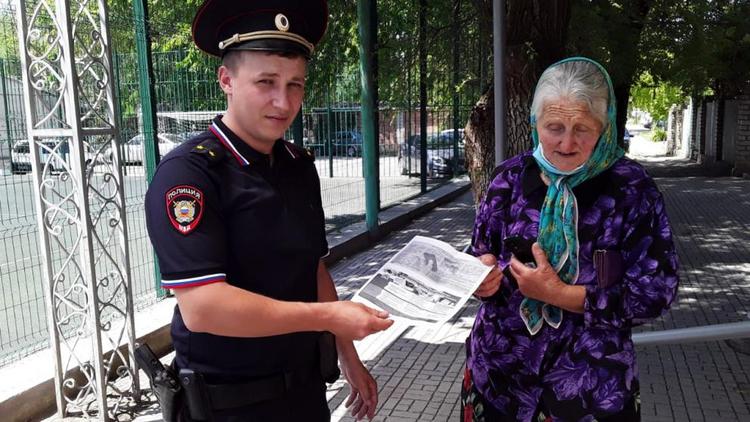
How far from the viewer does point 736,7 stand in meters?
12.4

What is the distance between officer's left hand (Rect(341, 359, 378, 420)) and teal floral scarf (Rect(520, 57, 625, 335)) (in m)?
0.56

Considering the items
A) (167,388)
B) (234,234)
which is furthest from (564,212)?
(167,388)

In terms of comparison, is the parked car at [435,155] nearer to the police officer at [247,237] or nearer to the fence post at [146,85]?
the fence post at [146,85]

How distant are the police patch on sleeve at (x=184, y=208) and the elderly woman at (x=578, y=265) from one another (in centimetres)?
96

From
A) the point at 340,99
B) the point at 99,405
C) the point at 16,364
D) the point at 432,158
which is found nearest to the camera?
the point at 99,405

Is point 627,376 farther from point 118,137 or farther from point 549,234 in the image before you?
point 118,137

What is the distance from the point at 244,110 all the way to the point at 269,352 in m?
0.65

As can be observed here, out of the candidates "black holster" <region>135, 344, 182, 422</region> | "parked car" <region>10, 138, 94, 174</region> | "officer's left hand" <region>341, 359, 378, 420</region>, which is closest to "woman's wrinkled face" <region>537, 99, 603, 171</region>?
"officer's left hand" <region>341, 359, 378, 420</region>

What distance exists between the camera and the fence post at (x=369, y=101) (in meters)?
8.91

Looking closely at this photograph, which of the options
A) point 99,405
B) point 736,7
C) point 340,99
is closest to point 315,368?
point 99,405

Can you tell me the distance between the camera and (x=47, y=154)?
13.2 feet

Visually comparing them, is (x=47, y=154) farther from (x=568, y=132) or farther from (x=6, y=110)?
(x=568, y=132)

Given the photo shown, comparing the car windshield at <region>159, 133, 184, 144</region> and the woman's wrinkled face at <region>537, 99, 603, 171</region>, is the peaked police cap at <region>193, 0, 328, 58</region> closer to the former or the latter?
the woman's wrinkled face at <region>537, 99, 603, 171</region>

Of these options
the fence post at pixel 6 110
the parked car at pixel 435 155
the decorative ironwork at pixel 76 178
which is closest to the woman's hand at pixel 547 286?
the decorative ironwork at pixel 76 178
